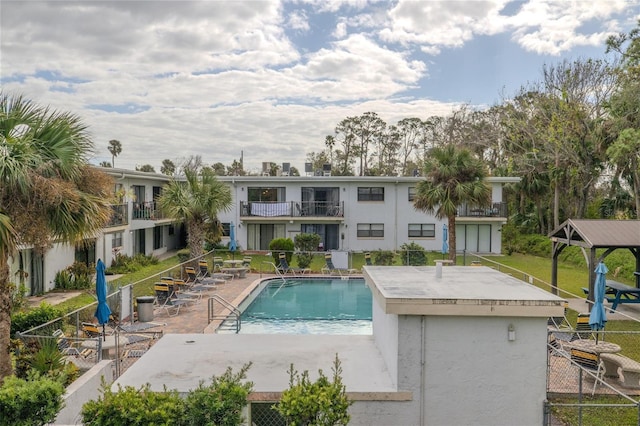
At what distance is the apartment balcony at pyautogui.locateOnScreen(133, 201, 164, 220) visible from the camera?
1073 inches

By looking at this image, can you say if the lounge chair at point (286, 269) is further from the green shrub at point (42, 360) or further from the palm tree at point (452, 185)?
the green shrub at point (42, 360)

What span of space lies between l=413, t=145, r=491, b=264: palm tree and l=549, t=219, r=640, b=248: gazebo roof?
607 centimetres

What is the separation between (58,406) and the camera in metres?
5.75

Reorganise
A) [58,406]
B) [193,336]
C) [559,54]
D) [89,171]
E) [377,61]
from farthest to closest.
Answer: [559,54] → [377,61] → [193,336] → [89,171] → [58,406]

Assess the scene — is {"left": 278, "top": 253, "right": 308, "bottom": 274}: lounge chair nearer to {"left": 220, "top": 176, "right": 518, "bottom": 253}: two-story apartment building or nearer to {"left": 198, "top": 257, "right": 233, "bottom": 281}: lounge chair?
→ {"left": 198, "top": 257, "right": 233, "bottom": 281}: lounge chair

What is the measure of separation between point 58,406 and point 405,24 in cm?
2237

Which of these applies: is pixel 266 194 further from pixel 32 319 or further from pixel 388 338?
pixel 388 338

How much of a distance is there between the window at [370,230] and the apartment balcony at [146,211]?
13266 mm

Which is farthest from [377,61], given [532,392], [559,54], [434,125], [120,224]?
[434,125]

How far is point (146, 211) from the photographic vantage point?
91.7ft

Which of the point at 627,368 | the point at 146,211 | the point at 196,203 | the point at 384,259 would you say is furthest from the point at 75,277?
the point at 627,368

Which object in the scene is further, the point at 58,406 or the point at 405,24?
the point at 405,24

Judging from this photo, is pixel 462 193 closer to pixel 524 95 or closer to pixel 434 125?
pixel 524 95

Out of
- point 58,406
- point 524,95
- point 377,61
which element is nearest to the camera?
point 58,406
